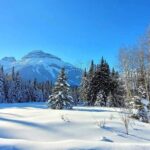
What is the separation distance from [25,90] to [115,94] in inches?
1874

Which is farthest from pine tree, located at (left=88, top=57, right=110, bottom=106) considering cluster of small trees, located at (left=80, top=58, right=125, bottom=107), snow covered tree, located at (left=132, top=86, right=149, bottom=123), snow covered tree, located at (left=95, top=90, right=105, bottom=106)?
snow covered tree, located at (left=132, top=86, right=149, bottom=123)

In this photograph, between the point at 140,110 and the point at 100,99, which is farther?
the point at 100,99

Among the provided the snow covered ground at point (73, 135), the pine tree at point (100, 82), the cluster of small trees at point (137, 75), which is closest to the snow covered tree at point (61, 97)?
the cluster of small trees at point (137, 75)

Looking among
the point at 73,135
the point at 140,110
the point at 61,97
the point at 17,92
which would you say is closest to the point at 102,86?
the point at 61,97

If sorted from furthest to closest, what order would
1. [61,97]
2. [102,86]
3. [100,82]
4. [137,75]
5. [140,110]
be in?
[100,82], [102,86], [137,75], [61,97], [140,110]

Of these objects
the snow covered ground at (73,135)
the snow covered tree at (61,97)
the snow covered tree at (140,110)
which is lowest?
the snow covered ground at (73,135)

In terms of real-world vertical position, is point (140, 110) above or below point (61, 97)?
below

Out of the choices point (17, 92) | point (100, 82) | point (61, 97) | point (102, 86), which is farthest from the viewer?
point (17, 92)

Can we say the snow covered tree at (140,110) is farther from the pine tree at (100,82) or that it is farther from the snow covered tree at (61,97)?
the pine tree at (100,82)

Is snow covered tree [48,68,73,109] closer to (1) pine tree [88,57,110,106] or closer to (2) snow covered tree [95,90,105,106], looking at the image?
(2) snow covered tree [95,90,105,106]

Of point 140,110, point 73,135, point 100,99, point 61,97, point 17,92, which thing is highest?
point 17,92

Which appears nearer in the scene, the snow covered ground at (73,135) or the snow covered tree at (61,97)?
the snow covered ground at (73,135)

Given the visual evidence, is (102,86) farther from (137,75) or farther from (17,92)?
(17,92)

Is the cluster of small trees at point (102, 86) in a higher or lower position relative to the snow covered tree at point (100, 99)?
higher
